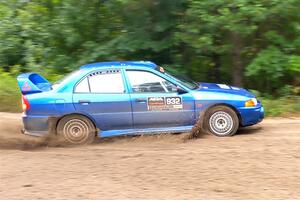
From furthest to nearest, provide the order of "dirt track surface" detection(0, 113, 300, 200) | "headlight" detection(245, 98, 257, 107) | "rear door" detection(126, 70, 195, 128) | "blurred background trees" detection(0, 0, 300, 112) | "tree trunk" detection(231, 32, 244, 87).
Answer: "tree trunk" detection(231, 32, 244, 87) < "blurred background trees" detection(0, 0, 300, 112) < "headlight" detection(245, 98, 257, 107) < "rear door" detection(126, 70, 195, 128) < "dirt track surface" detection(0, 113, 300, 200)

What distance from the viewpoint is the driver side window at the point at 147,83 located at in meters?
8.72

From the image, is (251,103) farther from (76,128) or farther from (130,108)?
(76,128)

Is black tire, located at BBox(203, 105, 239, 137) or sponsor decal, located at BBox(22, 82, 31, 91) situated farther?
sponsor decal, located at BBox(22, 82, 31, 91)

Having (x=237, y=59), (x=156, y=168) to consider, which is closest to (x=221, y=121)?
(x=156, y=168)

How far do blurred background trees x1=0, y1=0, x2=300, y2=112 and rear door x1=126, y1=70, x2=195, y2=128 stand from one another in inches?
133

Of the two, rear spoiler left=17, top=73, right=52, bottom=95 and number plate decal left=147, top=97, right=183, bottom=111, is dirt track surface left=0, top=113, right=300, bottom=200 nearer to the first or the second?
number plate decal left=147, top=97, right=183, bottom=111

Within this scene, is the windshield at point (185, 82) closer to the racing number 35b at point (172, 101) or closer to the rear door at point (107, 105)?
the racing number 35b at point (172, 101)

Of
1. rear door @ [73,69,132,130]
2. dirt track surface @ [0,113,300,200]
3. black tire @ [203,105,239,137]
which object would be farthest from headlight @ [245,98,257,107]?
rear door @ [73,69,132,130]

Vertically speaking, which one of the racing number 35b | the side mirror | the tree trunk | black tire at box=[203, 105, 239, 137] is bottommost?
black tire at box=[203, 105, 239, 137]

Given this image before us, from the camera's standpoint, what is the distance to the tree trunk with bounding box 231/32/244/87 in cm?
1241

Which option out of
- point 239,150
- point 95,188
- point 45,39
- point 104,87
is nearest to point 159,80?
point 104,87

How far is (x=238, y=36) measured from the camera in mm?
12281

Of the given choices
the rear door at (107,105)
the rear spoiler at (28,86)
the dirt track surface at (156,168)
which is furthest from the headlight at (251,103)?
the rear spoiler at (28,86)

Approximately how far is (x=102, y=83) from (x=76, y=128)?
93 cm
